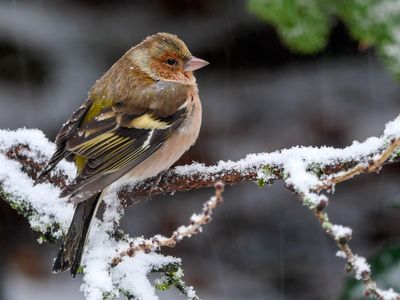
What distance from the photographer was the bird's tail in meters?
2.02

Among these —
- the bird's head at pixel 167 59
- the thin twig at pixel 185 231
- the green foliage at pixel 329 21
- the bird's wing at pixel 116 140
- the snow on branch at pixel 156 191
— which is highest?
the green foliage at pixel 329 21

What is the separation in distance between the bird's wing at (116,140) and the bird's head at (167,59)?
0.88 ft

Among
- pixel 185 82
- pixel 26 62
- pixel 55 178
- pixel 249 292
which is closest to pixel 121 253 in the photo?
pixel 55 178

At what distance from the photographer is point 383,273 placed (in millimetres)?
2898

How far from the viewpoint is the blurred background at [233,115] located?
4062 mm

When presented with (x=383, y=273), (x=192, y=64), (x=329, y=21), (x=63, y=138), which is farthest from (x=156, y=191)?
(x=383, y=273)

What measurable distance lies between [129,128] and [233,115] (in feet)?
6.00

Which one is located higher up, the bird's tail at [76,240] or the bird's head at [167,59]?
the bird's head at [167,59]

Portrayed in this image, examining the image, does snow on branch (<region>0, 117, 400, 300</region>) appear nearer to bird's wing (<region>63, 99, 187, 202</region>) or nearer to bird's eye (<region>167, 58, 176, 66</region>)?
bird's wing (<region>63, 99, 187, 202</region>)

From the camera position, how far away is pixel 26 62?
13.6ft

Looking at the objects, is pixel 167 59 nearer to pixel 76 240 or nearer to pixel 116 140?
pixel 116 140

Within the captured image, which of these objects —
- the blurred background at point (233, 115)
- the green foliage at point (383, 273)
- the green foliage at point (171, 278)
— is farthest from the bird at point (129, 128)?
the blurred background at point (233, 115)

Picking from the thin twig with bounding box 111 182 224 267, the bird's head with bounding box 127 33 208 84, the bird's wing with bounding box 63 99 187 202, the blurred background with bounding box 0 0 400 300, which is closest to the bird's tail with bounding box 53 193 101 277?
the bird's wing with bounding box 63 99 187 202

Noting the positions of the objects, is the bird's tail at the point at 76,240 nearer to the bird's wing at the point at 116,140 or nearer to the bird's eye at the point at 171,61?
the bird's wing at the point at 116,140
